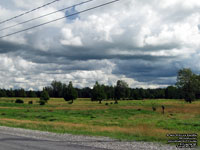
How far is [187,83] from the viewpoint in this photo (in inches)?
3125

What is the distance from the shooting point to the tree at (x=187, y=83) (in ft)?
256

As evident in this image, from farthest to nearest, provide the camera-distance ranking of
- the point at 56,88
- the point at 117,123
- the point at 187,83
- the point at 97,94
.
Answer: the point at 56,88 < the point at 97,94 < the point at 187,83 < the point at 117,123

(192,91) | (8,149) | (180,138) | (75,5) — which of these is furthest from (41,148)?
(192,91)

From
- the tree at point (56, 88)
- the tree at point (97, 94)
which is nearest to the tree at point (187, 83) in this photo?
the tree at point (97, 94)

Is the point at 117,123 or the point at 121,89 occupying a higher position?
the point at 121,89

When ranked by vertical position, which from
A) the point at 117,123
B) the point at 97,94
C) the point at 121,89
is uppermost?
the point at 121,89

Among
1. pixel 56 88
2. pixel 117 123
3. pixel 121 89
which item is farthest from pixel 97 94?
pixel 56 88

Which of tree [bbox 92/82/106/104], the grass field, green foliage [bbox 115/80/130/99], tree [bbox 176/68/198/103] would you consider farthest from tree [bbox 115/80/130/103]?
the grass field

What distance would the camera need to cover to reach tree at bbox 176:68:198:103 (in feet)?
256

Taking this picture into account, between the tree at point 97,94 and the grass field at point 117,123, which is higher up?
the tree at point 97,94

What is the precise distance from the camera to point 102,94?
311ft

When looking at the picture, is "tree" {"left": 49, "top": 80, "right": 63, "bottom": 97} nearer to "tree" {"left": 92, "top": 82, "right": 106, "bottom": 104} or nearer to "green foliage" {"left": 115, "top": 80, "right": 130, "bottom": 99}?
"green foliage" {"left": 115, "top": 80, "right": 130, "bottom": 99}

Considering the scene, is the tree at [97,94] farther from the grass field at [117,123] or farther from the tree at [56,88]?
the tree at [56,88]

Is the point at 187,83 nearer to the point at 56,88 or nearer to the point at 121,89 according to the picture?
the point at 121,89
